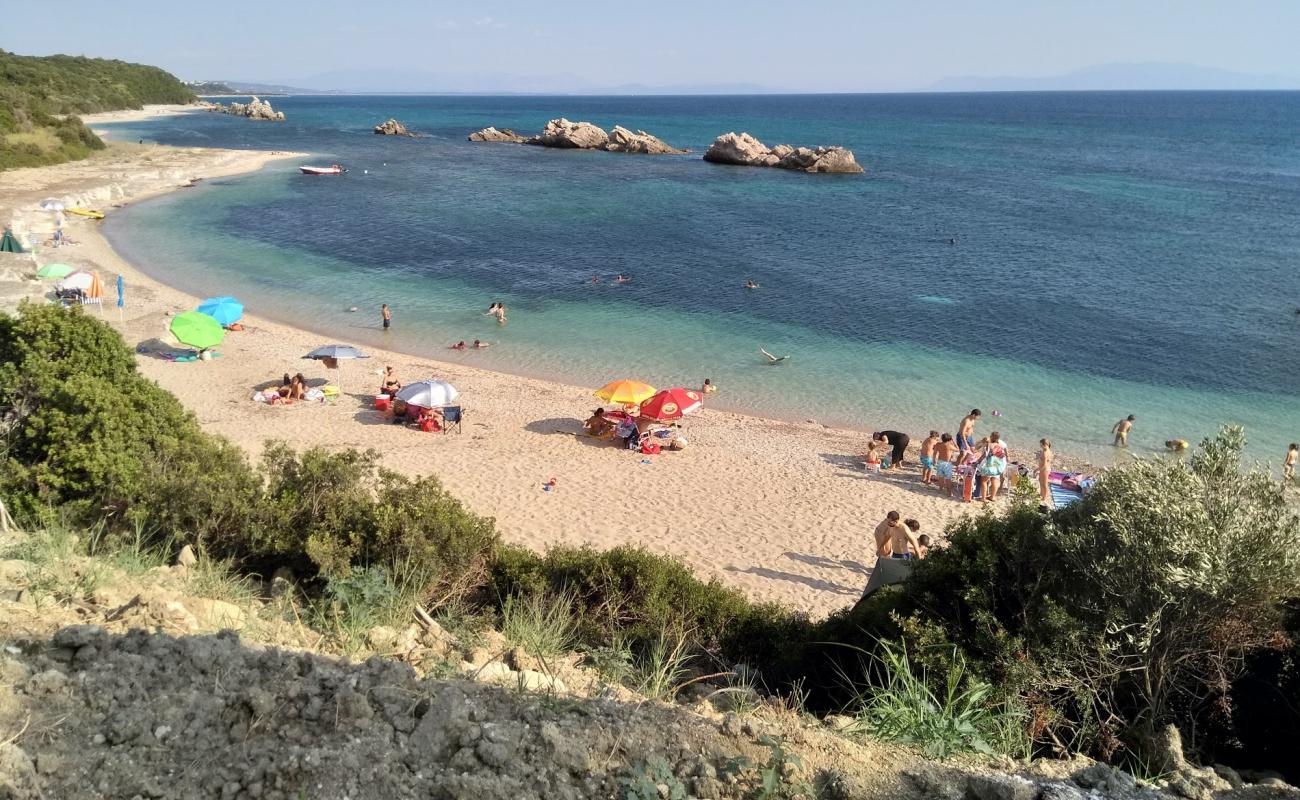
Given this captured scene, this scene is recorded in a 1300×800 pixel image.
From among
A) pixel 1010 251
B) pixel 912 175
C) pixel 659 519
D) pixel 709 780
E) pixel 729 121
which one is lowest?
pixel 659 519

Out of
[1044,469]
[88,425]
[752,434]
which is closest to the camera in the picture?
[88,425]

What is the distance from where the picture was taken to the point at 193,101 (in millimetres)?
151125

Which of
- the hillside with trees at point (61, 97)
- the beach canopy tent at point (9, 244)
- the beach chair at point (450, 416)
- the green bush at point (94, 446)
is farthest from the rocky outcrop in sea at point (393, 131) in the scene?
the green bush at point (94, 446)

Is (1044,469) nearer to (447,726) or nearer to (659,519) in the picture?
(659,519)

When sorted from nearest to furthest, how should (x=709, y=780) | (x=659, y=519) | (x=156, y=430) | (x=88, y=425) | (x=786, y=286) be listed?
(x=709, y=780), (x=88, y=425), (x=156, y=430), (x=659, y=519), (x=786, y=286)

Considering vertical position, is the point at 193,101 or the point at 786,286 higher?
the point at 193,101

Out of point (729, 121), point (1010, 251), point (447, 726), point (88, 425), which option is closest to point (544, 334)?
point (88, 425)

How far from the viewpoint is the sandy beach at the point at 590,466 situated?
1267cm

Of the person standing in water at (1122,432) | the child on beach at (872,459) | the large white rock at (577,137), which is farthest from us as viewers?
the large white rock at (577,137)

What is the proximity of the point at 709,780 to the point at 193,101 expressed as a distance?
7136 inches

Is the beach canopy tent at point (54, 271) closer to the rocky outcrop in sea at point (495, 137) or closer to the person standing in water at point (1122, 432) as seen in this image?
the person standing in water at point (1122, 432)

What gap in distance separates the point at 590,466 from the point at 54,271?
18.9 meters

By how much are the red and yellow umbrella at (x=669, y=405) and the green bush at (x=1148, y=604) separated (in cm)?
1103

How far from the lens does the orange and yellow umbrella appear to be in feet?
55.6
